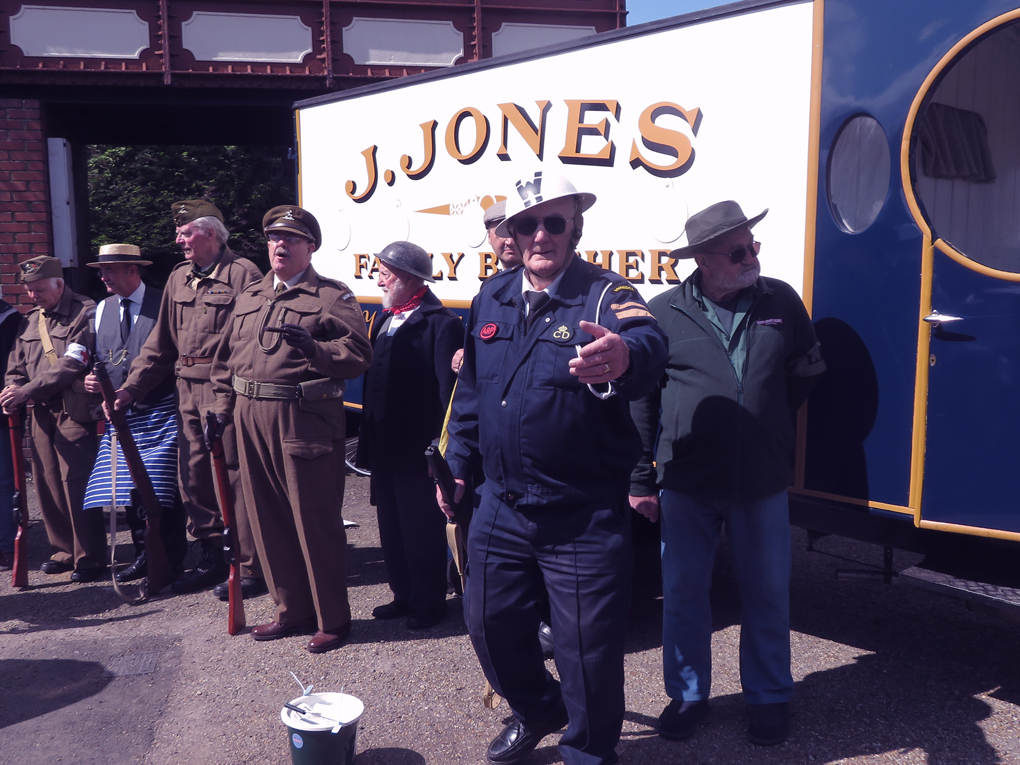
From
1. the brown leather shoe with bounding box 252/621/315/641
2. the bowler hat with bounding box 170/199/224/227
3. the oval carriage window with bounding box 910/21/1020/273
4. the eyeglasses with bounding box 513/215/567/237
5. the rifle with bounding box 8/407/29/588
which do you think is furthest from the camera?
the rifle with bounding box 8/407/29/588

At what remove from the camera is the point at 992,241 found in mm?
3955

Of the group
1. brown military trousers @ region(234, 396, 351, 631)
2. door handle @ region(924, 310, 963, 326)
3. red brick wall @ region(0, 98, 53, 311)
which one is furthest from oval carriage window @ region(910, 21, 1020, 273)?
red brick wall @ region(0, 98, 53, 311)

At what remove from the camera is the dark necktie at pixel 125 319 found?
5124 mm

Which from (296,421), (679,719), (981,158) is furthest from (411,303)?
(981,158)

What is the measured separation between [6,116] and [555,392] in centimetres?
734

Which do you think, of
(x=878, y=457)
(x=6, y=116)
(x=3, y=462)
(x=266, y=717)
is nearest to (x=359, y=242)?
(x=3, y=462)

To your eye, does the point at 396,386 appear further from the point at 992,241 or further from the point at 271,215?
the point at 992,241

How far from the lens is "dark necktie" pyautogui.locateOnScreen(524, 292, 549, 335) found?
271 cm

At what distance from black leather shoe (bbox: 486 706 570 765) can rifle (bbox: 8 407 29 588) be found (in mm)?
3318

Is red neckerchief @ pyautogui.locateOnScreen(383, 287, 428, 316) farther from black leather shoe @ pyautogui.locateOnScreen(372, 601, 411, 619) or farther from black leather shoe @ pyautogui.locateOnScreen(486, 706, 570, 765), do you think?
black leather shoe @ pyautogui.locateOnScreen(486, 706, 570, 765)

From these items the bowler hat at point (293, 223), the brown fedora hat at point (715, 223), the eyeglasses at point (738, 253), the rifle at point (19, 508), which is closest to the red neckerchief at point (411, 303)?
the bowler hat at point (293, 223)

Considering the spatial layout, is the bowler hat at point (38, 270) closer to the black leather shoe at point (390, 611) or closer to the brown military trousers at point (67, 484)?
the brown military trousers at point (67, 484)

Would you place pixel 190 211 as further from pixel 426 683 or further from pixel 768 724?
pixel 768 724

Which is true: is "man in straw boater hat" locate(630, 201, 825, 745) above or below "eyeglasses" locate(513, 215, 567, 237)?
below
